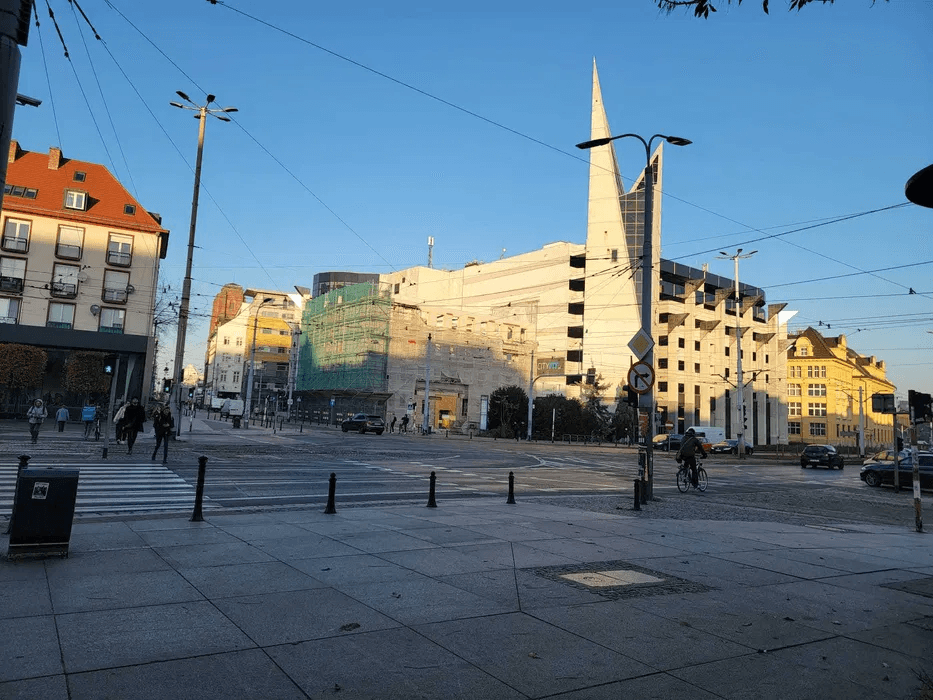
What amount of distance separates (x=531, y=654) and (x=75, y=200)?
57918 mm

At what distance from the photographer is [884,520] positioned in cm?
1530

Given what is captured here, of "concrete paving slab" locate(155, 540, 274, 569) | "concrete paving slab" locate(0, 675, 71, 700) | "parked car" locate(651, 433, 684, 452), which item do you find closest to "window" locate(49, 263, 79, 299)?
"parked car" locate(651, 433, 684, 452)

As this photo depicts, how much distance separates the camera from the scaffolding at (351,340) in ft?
240

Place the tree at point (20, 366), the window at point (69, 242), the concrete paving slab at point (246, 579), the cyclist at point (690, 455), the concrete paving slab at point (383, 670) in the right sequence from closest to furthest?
the concrete paving slab at point (383, 670)
the concrete paving slab at point (246, 579)
the cyclist at point (690, 455)
the tree at point (20, 366)
the window at point (69, 242)

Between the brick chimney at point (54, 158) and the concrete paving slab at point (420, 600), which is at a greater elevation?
the brick chimney at point (54, 158)

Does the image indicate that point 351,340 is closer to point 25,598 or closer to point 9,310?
point 9,310

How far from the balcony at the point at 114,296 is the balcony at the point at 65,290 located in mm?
1879

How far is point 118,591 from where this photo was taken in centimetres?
594

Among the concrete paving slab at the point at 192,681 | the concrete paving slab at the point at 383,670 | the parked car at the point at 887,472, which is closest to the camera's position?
the concrete paving slab at the point at 192,681

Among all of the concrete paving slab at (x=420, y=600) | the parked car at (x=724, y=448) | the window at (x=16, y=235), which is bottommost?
the concrete paving slab at (x=420, y=600)

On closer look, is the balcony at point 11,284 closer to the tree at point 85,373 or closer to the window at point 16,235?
the window at point 16,235

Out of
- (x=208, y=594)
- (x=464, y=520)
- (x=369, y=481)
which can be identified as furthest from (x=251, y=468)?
(x=208, y=594)

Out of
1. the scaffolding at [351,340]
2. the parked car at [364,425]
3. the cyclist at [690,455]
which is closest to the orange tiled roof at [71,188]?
the parked car at [364,425]

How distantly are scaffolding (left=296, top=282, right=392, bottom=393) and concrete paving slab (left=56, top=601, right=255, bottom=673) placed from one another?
6748cm
